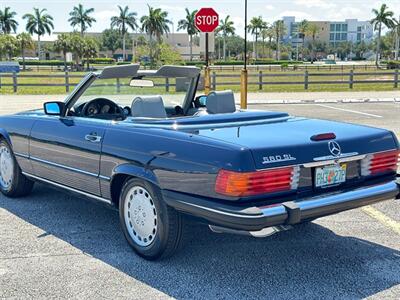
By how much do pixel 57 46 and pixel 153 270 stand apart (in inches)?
2995

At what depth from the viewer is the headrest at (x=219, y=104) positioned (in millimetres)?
4898

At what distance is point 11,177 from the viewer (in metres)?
5.80

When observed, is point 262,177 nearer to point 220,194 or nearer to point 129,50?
point 220,194

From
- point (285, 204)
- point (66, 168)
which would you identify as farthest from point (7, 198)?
point (285, 204)

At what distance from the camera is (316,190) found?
146 inches

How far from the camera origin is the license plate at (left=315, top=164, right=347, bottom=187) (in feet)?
12.2

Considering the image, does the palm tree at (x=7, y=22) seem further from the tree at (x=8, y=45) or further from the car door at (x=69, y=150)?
the car door at (x=69, y=150)

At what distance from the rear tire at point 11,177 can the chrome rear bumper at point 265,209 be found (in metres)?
2.59

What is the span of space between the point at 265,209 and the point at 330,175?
691 mm

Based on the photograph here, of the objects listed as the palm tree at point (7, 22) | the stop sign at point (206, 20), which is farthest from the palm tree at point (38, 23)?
the stop sign at point (206, 20)

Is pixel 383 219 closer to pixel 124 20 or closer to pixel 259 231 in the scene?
pixel 259 231

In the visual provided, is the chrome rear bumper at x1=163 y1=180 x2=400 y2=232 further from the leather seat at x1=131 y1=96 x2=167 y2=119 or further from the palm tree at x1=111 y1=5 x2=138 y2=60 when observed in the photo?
the palm tree at x1=111 y1=5 x2=138 y2=60

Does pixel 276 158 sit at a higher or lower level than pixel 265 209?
higher

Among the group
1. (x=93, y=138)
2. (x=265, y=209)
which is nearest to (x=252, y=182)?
(x=265, y=209)
